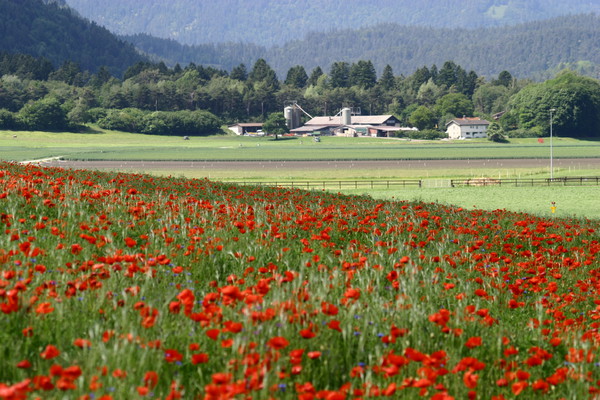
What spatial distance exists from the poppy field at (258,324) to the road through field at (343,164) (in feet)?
283

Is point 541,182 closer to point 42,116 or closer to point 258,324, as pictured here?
point 258,324

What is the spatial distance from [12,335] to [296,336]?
2.52 metres

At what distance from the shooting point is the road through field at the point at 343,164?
9956 cm

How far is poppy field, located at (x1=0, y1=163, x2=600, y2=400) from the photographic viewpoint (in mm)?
5379

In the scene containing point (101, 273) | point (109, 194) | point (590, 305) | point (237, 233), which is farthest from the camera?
point (109, 194)

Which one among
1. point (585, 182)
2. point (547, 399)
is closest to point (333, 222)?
point (547, 399)

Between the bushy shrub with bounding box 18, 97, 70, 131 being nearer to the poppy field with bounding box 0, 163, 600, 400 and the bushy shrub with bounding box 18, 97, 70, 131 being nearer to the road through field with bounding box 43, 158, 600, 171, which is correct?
the road through field with bounding box 43, 158, 600, 171

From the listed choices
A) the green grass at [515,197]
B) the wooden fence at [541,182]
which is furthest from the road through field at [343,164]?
the green grass at [515,197]

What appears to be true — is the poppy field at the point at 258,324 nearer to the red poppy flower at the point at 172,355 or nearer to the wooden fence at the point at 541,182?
the red poppy flower at the point at 172,355

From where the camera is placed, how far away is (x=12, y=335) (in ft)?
20.1

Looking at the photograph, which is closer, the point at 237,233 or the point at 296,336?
the point at 296,336

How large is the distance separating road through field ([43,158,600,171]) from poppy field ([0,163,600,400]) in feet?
283

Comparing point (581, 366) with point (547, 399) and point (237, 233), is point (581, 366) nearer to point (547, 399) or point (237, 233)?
point (547, 399)

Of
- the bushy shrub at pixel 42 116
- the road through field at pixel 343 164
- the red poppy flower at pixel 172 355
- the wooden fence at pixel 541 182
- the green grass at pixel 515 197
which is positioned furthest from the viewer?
the bushy shrub at pixel 42 116
